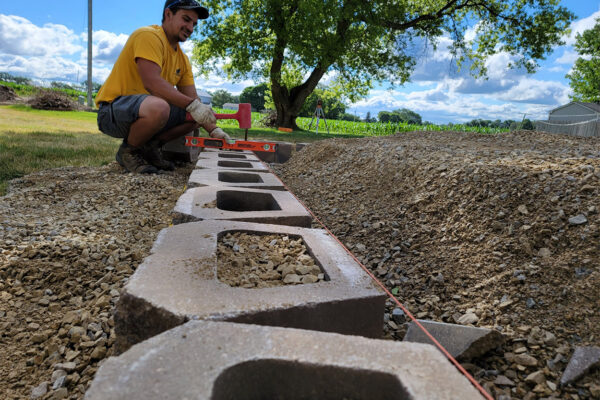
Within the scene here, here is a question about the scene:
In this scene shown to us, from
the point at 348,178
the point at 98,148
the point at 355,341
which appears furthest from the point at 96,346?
the point at 98,148

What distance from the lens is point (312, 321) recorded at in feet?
3.78

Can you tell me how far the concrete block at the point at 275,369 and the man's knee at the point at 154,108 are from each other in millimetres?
2697

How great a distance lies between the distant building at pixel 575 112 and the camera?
1045 inches

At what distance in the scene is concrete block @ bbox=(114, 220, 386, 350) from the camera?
107 centimetres

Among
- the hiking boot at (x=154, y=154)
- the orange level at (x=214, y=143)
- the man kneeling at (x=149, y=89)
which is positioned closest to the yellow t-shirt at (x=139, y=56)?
the man kneeling at (x=149, y=89)

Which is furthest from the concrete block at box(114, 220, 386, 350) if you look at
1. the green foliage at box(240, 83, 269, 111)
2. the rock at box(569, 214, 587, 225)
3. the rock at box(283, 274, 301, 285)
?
the green foliage at box(240, 83, 269, 111)

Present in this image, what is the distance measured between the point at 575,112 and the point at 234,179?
111ft

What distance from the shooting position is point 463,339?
1.36 metres

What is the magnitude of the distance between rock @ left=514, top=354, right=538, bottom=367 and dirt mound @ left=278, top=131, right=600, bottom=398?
0.01 metres

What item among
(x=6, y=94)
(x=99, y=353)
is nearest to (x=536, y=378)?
(x=99, y=353)

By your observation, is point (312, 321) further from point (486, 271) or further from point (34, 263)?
point (34, 263)

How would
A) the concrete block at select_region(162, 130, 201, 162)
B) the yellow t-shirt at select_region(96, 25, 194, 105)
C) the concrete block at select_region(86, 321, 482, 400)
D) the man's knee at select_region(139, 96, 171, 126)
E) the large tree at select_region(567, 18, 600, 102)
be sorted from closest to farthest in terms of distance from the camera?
1. the concrete block at select_region(86, 321, 482, 400)
2. the yellow t-shirt at select_region(96, 25, 194, 105)
3. the man's knee at select_region(139, 96, 171, 126)
4. the concrete block at select_region(162, 130, 201, 162)
5. the large tree at select_region(567, 18, 600, 102)

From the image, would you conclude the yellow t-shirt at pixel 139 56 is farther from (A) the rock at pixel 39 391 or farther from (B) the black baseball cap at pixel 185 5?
(A) the rock at pixel 39 391

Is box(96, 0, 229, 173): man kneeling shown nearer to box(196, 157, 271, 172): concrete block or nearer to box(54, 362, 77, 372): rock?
box(196, 157, 271, 172): concrete block
